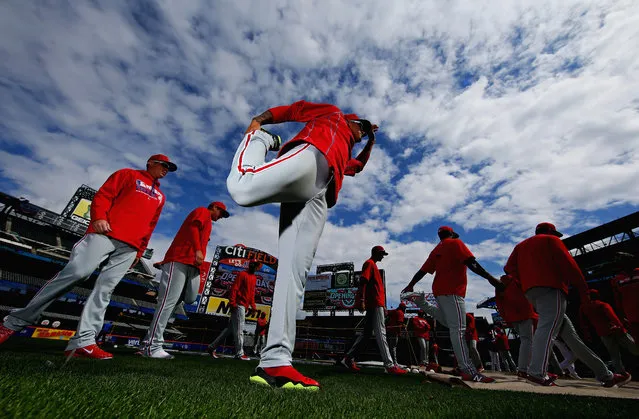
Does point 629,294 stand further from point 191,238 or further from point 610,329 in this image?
point 191,238

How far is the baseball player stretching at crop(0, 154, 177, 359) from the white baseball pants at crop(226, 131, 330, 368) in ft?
6.82

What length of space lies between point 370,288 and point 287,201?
402cm

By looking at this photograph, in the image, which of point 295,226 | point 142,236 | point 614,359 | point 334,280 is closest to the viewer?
point 295,226

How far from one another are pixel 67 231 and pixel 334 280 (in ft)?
92.4

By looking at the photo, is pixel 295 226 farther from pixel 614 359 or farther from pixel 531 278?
pixel 614 359

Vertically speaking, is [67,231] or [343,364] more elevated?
[67,231]

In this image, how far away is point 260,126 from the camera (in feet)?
7.04

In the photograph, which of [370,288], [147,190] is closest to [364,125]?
[147,190]

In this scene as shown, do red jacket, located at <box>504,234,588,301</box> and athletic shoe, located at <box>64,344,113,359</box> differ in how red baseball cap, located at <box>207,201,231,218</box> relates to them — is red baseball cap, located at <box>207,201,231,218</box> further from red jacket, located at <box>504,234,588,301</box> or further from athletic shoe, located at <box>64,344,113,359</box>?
red jacket, located at <box>504,234,588,301</box>

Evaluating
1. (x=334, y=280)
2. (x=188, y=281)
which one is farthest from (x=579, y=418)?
(x=334, y=280)

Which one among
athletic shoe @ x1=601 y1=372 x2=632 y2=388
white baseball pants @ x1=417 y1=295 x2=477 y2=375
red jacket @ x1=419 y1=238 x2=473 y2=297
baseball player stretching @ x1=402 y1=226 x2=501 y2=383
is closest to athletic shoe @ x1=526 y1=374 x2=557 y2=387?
baseball player stretching @ x1=402 y1=226 x2=501 y2=383

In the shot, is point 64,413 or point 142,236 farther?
point 142,236

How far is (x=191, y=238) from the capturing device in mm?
4637

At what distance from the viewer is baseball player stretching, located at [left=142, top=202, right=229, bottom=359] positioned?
4.25 m
